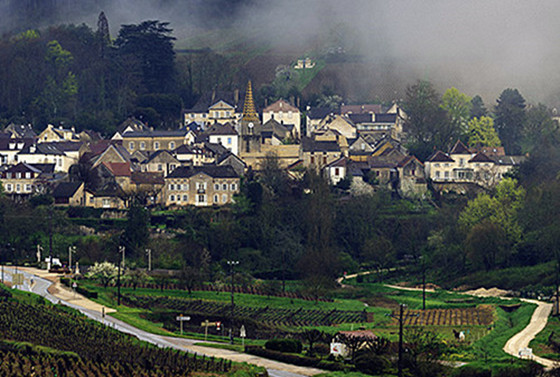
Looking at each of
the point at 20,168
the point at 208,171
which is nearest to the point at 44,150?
the point at 20,168

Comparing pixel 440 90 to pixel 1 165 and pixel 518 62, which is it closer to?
pixel 518 62

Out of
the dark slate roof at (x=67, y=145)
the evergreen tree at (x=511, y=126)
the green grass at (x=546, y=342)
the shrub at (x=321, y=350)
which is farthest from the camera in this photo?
the evergreen tree at (x=511, y=126)

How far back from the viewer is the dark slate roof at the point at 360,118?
151 meters

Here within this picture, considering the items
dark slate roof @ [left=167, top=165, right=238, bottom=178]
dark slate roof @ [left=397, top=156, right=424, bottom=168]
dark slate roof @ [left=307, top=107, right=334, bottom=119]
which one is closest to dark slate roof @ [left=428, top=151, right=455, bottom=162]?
dark slate roof @ [left=397, top=156, right=424, bottom=168]

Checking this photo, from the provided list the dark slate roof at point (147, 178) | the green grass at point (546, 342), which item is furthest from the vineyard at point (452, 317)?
the dark slate roof at point (147, 178)

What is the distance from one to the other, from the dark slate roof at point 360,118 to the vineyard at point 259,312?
6889 centimetres

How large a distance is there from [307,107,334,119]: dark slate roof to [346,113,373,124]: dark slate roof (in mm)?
3251

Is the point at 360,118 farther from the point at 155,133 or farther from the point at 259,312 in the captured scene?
the point at 259,312

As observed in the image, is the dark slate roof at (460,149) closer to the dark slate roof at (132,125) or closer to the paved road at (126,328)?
the dark slate roof at (132,125)

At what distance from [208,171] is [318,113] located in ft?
127

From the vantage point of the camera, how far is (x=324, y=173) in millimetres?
121812

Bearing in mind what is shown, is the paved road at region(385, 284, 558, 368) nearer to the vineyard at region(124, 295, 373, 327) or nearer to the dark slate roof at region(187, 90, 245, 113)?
the vineyard at region(124, 295, 373, 327)

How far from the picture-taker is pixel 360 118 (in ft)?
500

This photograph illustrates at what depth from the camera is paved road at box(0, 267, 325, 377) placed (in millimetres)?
56006
